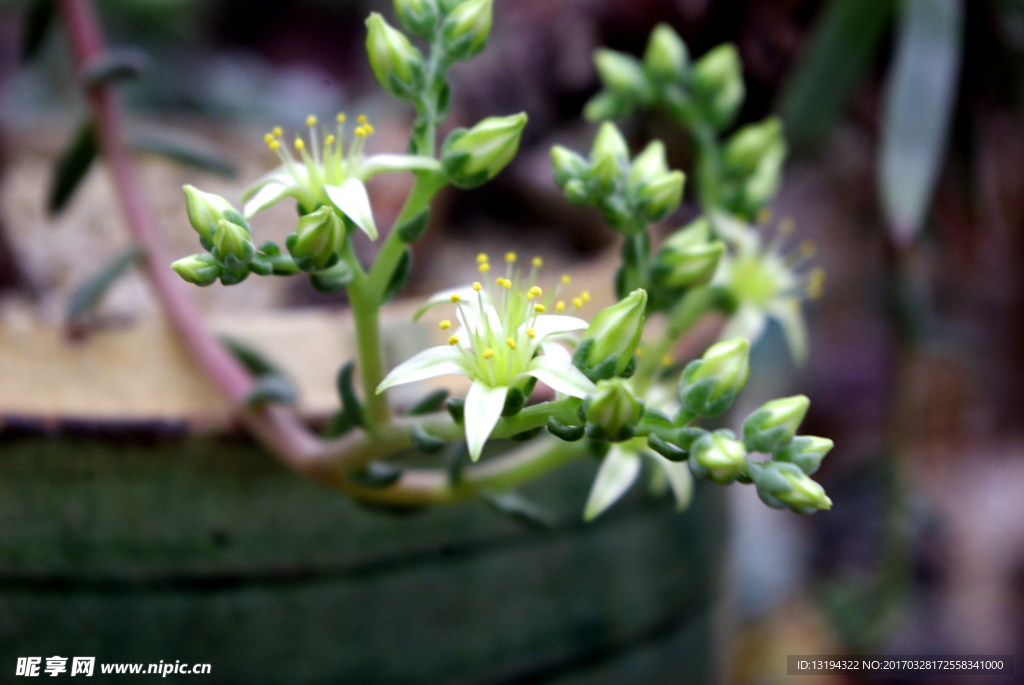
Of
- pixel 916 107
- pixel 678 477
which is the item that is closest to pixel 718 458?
pixel 678 477

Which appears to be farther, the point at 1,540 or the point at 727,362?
the point at 1,540

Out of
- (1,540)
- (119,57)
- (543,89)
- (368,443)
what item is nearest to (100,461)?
(1,540)

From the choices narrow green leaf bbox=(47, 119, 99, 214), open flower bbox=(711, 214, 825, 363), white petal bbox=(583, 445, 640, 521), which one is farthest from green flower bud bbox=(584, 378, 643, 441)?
narrow green leaf bbox=(47, 119, 99, 214)

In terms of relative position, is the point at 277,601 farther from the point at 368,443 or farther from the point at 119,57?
the point at 119,57

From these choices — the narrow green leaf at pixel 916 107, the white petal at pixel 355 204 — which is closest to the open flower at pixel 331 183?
the white petal at pixel 355 204

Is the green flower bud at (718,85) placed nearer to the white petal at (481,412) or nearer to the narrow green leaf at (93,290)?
the white petal at (481,412)
